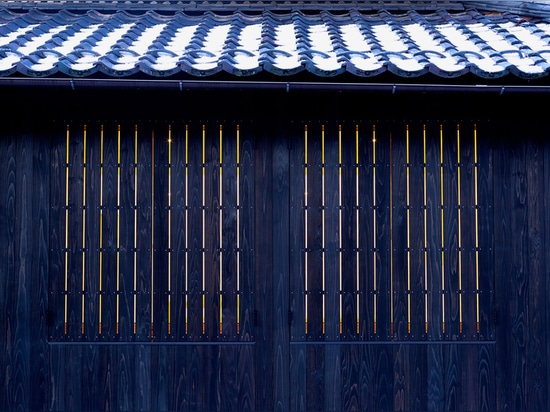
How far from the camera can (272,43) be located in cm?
825

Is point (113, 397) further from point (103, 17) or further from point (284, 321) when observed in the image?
point (103, 17)

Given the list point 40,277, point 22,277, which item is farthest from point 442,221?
point 22,277

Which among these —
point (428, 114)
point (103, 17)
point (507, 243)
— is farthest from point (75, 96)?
point (507, 243)

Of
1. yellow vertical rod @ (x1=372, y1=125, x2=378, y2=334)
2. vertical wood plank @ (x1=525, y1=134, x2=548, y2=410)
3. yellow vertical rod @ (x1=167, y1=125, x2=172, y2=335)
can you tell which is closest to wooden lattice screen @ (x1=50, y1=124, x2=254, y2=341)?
yellow vertical rod @ (x1=167, y1=125, x2=172, y2=335)

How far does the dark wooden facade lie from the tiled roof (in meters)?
0.50

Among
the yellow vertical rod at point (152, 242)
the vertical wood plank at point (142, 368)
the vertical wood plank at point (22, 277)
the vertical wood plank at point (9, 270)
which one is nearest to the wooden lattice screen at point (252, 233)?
the yellow vertical rod at point (152, 242)

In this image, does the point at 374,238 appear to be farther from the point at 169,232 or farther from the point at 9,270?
the point at 9,270

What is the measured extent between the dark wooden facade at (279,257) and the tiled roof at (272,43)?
19.7 inches

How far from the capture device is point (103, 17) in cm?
998

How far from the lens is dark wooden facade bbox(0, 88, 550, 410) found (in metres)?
7.81

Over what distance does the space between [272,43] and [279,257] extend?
237 cm

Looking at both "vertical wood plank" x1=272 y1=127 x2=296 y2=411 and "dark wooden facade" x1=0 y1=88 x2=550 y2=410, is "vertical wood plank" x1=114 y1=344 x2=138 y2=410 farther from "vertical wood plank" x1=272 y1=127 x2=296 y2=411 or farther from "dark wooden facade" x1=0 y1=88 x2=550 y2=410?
"vertical wood plank" x1=272 y1=127 x2=296 y2=411

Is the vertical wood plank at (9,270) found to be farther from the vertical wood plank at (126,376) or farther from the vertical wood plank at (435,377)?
the vertical wood plank at (435,377)

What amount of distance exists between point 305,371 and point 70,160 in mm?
3368
